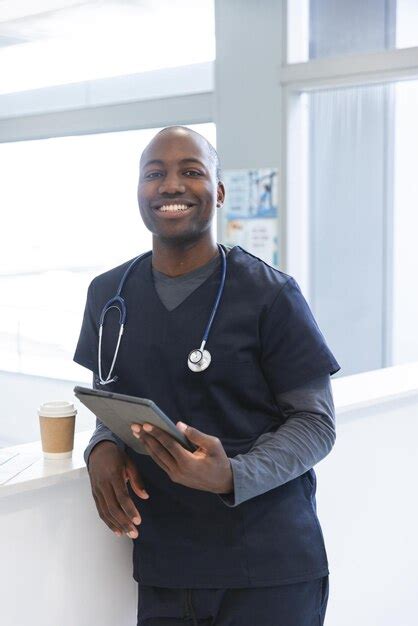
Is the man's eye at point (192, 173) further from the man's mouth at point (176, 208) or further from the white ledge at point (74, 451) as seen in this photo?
the white ledge at point (74, 451)

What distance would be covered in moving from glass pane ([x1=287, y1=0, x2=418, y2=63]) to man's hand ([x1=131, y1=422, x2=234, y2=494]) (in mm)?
3143

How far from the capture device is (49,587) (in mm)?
1668

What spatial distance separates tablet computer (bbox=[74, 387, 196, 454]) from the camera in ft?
4.18

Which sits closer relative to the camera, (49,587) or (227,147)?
(49,587)

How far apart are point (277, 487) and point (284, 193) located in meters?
2.98

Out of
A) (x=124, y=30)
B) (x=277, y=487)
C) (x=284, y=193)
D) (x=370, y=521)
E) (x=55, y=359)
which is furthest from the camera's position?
(x=55, y=359)

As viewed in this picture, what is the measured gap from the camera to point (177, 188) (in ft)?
4.80

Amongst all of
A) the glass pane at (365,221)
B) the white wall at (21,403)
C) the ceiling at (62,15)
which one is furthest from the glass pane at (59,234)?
the glass pane at (365,221)

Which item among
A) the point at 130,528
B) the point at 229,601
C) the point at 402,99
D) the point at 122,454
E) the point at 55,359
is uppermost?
the point at 402,99

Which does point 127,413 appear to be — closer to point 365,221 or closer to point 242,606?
point 242,606

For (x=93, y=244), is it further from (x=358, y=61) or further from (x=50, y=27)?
(x=358, y=61)

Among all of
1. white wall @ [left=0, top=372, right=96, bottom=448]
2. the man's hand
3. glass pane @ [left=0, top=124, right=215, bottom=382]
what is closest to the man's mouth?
the man's hand

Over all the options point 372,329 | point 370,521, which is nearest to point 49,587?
point 370,521

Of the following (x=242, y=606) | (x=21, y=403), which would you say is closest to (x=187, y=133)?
(x=242, y=606)
